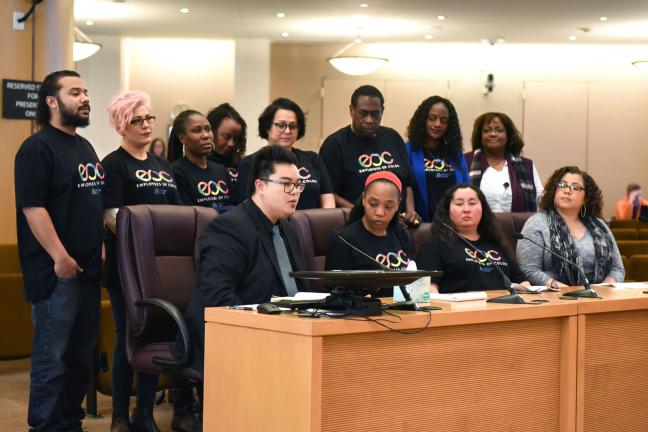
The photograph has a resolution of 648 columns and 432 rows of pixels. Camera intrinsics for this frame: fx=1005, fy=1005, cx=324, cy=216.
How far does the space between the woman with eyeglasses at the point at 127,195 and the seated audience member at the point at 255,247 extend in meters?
0.86

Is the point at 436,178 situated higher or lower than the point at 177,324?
higher

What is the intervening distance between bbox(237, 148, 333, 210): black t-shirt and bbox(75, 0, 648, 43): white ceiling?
7281 millimetres

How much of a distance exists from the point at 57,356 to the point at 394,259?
152cm

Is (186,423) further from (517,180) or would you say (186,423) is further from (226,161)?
(517,180)

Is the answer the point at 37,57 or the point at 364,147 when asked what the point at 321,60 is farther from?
the point at 364,147

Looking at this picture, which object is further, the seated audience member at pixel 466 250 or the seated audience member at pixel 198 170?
the seated audience member at pixel 198 170

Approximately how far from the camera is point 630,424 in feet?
12.5

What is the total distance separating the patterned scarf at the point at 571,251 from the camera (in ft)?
16.8

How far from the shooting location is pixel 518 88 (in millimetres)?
16062

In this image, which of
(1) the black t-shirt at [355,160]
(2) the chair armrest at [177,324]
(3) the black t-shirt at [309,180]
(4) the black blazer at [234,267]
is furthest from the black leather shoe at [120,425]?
(1) the black t-shirt at [355,160]

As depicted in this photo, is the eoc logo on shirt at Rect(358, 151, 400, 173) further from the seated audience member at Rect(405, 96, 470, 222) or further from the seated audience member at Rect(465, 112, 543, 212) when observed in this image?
the seated audience member at Rect(465, 112, 543, 212)

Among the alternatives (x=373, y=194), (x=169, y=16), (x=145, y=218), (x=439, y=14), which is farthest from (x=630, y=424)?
(x=169, y=16)

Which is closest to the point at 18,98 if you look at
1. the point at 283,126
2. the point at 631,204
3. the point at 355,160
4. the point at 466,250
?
the point at 283,126

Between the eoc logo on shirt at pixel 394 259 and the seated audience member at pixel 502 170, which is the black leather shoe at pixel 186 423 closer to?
the eoc logo on shirt at pixel 394 259
